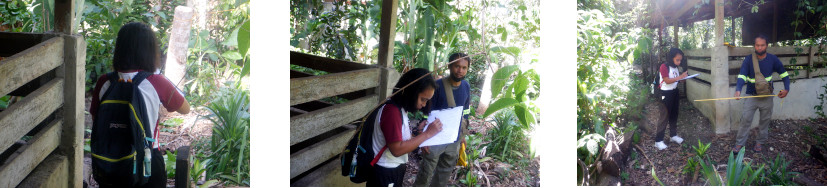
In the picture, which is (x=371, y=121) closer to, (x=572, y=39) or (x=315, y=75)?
(x=315, y=75)

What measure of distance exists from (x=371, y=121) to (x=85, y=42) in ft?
4.12

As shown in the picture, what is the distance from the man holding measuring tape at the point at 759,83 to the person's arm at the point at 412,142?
156 cm

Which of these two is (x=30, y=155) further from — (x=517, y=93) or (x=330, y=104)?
(x=517, y=93)

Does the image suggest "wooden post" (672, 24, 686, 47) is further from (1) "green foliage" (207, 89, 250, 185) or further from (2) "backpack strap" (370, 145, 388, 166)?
(1) "green foliage" (207, 89, 250, 185)

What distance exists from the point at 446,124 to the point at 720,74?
1458mm

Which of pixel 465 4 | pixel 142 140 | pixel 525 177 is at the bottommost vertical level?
pixel 525 177

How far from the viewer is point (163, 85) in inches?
97.1

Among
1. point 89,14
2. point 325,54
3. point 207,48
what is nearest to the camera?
point 89,14

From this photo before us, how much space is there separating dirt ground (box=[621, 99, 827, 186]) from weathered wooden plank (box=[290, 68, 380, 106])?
141 centimetres

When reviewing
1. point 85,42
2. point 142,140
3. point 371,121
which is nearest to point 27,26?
point 85,42

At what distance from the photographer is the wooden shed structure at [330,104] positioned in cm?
262

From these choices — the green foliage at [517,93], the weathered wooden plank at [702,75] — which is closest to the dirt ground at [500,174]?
the green foliage at [517,93]

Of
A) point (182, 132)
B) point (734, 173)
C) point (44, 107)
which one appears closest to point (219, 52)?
point (182, 132)

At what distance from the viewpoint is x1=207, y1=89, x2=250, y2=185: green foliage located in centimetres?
263
